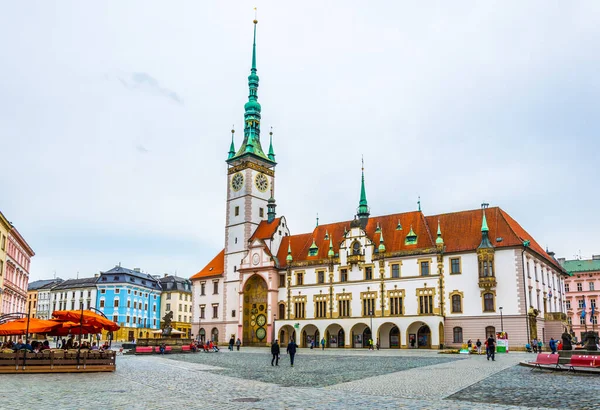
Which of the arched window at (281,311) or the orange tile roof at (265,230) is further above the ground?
the orange tile roof at (265,230)

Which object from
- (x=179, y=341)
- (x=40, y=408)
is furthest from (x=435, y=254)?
(x=40, y=408)

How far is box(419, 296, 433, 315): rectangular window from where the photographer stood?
5459 cm

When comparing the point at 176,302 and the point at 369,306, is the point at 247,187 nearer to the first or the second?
the point at 369,306

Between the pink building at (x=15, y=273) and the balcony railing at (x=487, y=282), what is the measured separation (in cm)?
4393

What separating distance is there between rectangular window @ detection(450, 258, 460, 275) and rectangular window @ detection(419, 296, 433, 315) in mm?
3168

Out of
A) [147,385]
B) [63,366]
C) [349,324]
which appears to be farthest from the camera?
[349,324]

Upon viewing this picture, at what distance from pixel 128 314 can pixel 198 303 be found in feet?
107

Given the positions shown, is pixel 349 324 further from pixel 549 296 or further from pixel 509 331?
pixel 549 296

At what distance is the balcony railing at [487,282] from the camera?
51188 mm

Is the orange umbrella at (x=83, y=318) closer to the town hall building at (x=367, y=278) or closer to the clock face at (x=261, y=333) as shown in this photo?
the town hall building at (x=367, y=278)

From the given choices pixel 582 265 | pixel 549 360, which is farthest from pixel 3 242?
pixel 582 265

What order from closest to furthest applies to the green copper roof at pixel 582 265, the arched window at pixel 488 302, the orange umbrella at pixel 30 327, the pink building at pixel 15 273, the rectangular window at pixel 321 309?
the orange umbrella at pixel 30 327
the arched window at pixel 488 302
the pink building at pixel 15 273
the rectangular window at pixel 321 309
the green copper roof at pixel 582 265

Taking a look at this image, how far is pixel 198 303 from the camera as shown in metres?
74.6

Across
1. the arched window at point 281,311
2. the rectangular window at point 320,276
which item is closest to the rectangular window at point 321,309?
the rectangular window at point 320,276
